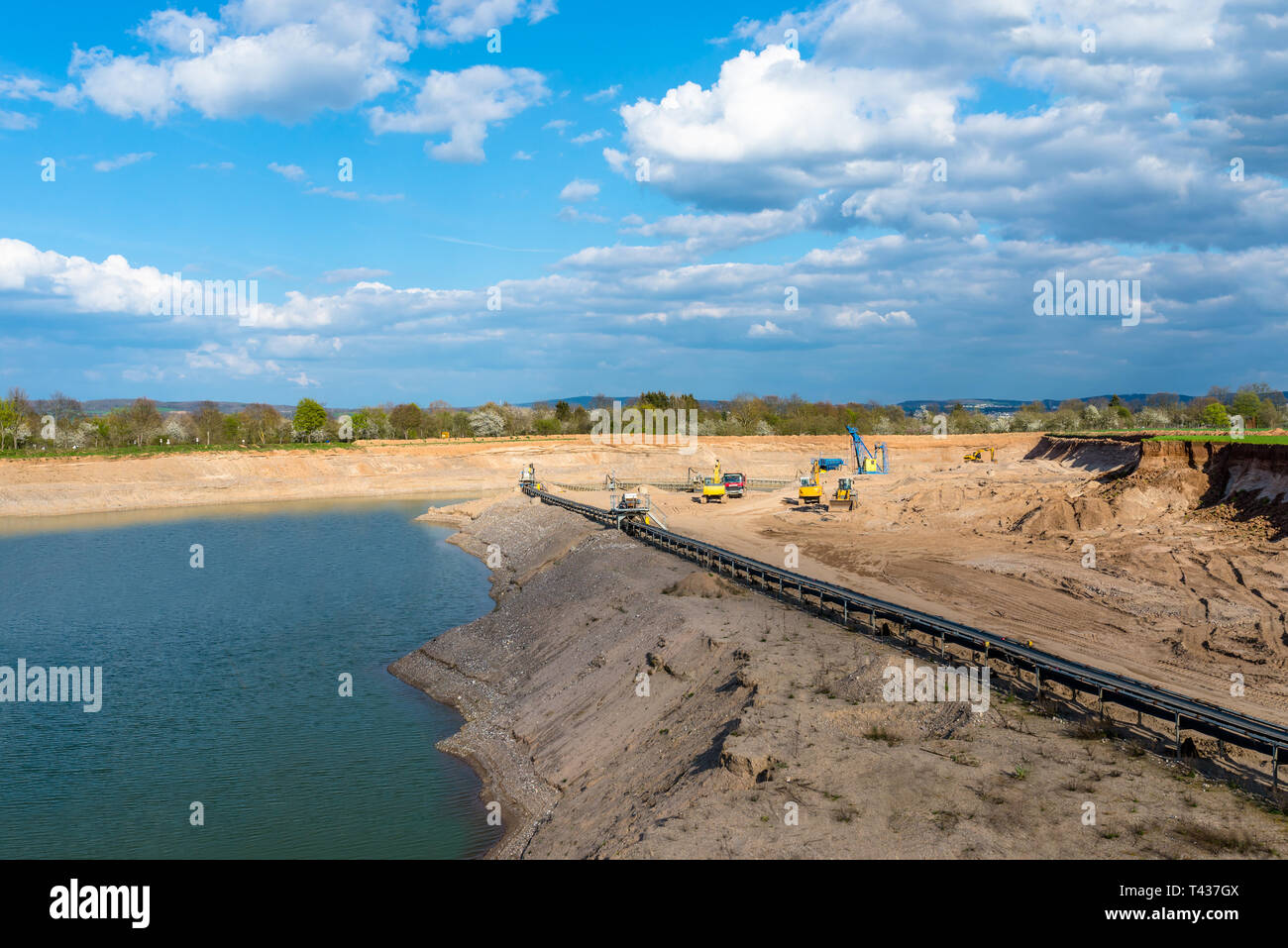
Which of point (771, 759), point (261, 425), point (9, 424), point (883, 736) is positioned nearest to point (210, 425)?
point (261, 425)

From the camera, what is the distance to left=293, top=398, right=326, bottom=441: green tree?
128 m

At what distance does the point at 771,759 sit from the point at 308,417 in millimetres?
126320

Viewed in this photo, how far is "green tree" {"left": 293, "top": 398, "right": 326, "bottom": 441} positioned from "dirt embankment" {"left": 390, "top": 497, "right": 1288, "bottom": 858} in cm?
10973

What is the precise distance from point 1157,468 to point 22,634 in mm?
54871

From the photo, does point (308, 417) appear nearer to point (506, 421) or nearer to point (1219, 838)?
point (506, 421)

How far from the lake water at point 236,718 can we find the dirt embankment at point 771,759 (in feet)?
6.33

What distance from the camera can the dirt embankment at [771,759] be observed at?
11883 mm

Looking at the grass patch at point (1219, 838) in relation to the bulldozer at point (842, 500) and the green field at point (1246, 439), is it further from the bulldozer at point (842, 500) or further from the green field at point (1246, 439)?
the bulldozer at point (842, 500)

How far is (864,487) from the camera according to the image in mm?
65500

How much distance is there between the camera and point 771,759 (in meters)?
14.5

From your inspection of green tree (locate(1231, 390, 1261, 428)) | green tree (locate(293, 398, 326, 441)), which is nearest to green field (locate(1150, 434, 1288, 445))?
green tree (locate(1231, 390, 1261, 428))
